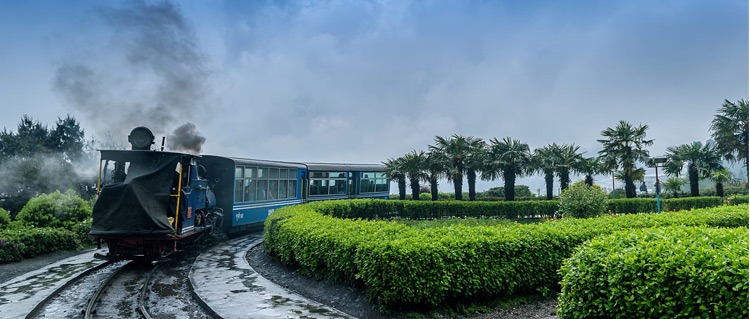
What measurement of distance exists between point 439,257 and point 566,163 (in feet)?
102

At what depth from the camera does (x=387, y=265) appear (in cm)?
725

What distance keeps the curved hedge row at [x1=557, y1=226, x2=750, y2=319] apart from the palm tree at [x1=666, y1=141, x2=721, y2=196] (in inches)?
1445

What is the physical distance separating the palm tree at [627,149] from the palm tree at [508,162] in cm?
638

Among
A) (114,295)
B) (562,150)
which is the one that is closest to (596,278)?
(114,295)

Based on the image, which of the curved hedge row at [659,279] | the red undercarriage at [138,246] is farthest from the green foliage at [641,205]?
the red undercarriage at [138,246]

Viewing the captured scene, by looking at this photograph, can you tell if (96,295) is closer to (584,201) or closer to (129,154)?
(129,154)

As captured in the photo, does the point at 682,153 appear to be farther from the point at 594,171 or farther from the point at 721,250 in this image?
the point at 721,250

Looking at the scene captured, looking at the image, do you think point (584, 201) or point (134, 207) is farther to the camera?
point (584, 201)

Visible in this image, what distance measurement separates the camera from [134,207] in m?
11.1

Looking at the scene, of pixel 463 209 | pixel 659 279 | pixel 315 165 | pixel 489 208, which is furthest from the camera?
pixel 463 209

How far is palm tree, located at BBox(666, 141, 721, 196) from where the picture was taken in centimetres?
3584

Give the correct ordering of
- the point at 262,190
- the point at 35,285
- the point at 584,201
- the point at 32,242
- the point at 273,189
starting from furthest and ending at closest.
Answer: the point at 273,189, the point at 262,190, the point at 584,201, the point at 32,242, the point at 35,285

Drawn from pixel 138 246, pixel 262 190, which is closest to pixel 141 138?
pixel 138 246

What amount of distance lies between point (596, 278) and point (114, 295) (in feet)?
29.8
